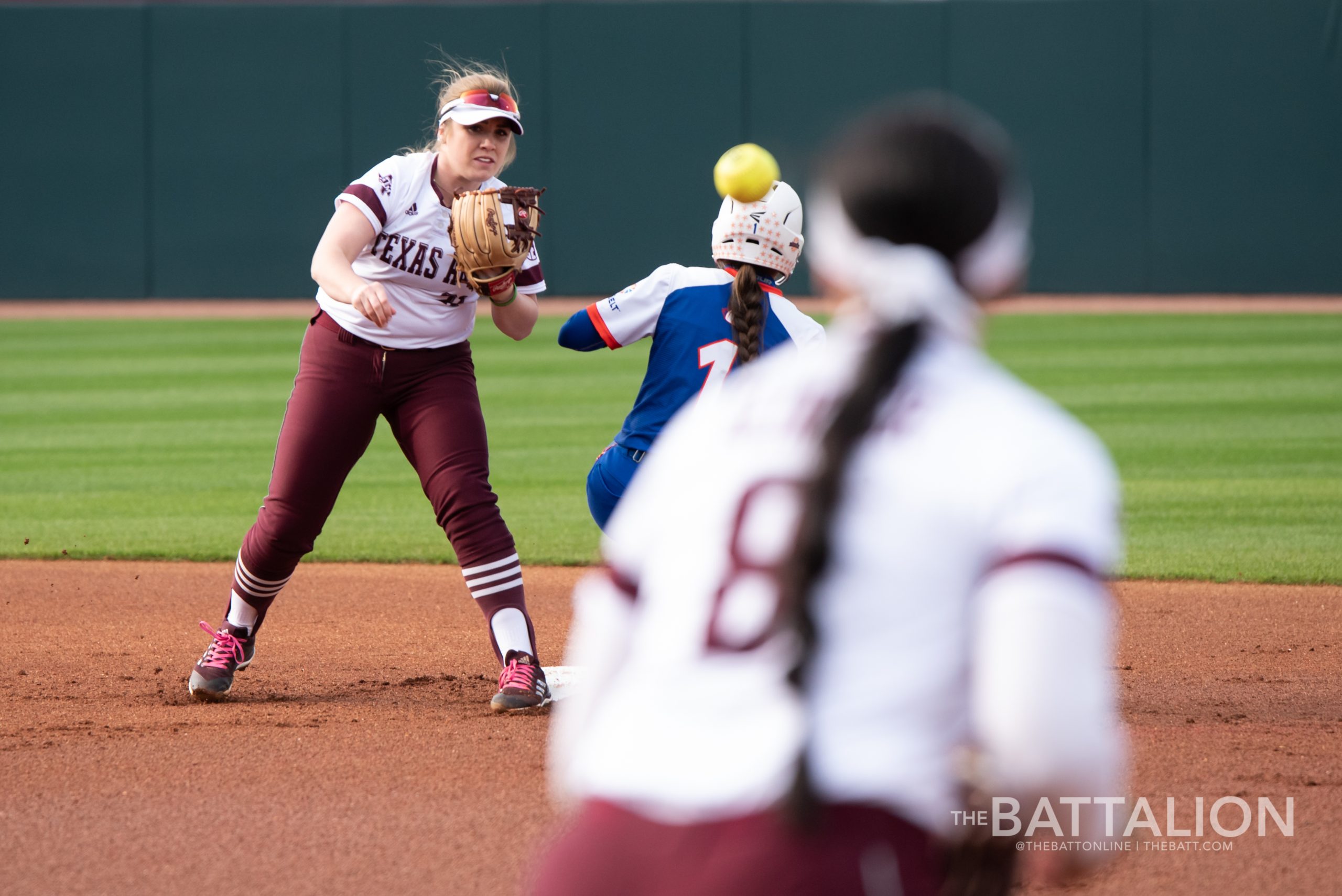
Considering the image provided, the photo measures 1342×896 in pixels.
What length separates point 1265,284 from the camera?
74.6 feet

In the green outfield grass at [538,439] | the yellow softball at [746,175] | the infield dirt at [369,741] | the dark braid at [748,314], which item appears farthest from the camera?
the green outfield grass at [538,439]

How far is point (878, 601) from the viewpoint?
137 centimetres

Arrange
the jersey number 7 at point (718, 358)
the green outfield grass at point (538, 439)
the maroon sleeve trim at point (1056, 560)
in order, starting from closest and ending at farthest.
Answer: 1. the maroon sleeve trim at point (1056, 560)
2. the jersey number 7 at point (718, 358)
3. the green outfield grass at point (538, 439)

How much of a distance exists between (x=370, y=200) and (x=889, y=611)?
3.26m

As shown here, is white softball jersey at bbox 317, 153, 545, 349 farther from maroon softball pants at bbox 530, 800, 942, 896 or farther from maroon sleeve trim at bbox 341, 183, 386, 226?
maroon softball pants at bbox 530, 800, 942, 896

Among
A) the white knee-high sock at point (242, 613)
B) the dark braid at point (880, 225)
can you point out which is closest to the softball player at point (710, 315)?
the white knee-high sock at point (242, 613)

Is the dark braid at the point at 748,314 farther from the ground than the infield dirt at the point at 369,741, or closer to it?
farther from the ground

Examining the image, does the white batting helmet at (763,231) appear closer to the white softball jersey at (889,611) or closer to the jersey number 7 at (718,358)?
the jersey number 7 at (718,358)

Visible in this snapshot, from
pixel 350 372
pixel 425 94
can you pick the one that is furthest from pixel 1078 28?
pixel 350 372

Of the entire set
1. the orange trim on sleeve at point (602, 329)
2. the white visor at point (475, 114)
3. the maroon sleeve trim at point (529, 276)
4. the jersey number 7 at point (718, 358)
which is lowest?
the jersey number 7 at point (718, 358)

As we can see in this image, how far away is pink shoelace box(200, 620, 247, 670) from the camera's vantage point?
4.62 meters

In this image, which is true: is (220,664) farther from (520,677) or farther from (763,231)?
(763,231)

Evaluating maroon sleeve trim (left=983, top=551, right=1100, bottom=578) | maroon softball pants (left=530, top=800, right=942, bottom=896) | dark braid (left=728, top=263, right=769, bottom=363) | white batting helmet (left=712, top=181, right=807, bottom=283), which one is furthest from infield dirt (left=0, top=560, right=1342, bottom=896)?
maroon sleeve trim (left=983, top=551, right=1100, bottom=578)

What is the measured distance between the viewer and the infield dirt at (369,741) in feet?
10.6
